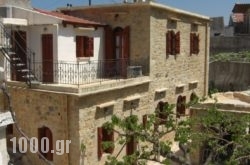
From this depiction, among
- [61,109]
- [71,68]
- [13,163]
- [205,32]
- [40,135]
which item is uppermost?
[205,32]

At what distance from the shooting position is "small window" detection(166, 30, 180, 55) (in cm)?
2208

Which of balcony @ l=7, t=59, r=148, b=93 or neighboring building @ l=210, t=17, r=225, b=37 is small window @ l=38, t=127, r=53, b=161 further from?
neighboring building @ l=210, t=17, r=225, b=37

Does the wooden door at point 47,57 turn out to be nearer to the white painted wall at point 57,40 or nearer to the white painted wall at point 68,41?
the white painted wall at point 57,40

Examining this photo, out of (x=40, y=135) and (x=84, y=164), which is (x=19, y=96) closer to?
(x=40, y=135)

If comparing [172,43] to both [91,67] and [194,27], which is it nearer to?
[194,27]

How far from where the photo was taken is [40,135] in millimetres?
16641

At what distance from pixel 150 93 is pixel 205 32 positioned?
8.91 m

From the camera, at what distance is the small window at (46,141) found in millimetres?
16422

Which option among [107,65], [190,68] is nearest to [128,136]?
[107,65]

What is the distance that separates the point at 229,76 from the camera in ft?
98.5

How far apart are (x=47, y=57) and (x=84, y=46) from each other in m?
2.21

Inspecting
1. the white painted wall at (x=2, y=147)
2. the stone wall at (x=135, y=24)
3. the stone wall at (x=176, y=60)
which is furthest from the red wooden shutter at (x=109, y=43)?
the white painted wall at (x=2, y=147)

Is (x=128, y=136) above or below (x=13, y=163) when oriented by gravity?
above

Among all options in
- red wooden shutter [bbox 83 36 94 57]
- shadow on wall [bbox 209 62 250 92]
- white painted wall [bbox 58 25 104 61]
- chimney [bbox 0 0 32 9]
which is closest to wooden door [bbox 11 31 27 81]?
chimney [bbox 0 0 32 9]
